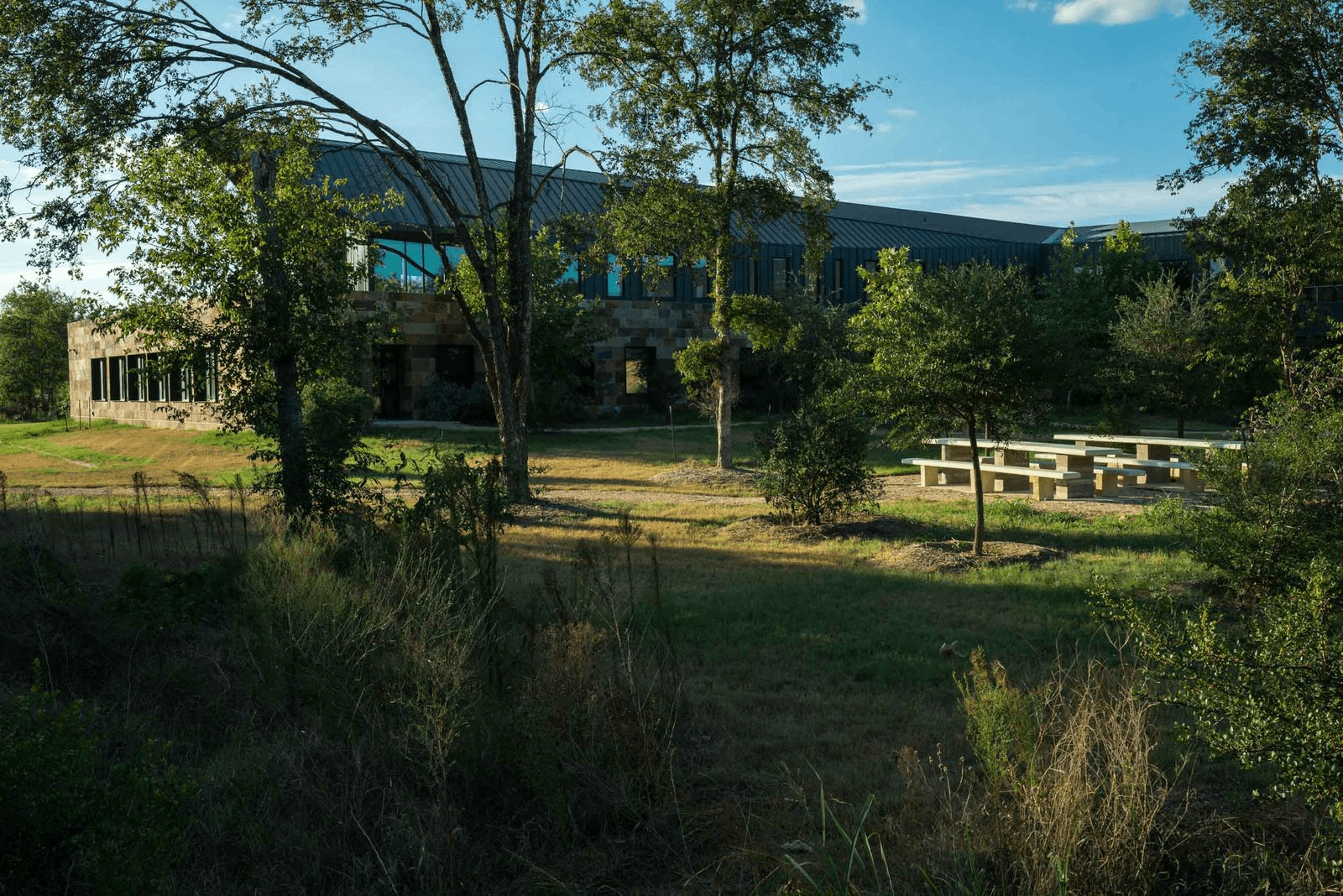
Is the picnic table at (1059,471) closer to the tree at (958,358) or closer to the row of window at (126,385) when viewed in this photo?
the tree at (958,358)

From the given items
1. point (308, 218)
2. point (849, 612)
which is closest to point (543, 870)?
point (849, 612)

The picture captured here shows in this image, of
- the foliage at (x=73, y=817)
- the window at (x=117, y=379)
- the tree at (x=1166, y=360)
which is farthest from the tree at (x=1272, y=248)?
the window at (x=117, y=379)

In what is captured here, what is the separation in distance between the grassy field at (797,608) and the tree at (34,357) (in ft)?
129

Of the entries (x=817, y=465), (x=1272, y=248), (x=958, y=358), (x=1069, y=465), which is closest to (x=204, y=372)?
(x=817, y=465)

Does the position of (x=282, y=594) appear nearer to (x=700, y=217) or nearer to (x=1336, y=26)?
(x=700, y=217)

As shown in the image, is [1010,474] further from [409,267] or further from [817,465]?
[409,267]

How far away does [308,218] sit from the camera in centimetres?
1000

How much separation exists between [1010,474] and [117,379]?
3458 centimetres

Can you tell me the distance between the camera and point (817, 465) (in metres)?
12.9

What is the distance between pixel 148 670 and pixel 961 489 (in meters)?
14.1

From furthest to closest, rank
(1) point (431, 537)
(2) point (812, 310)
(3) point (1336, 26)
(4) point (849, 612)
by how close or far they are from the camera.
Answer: (2) point (812, 310) → (3) point (1336, 26) → (4) point (849, 612) → (1) point (431, 537)

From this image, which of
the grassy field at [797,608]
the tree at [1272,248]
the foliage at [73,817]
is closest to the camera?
the foliage at [73,817]

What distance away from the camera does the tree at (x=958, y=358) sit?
10.7 m

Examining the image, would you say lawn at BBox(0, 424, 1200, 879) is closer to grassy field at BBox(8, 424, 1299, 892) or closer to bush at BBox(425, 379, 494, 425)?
grassy field at BBox(8, 424, 1299, 892)
